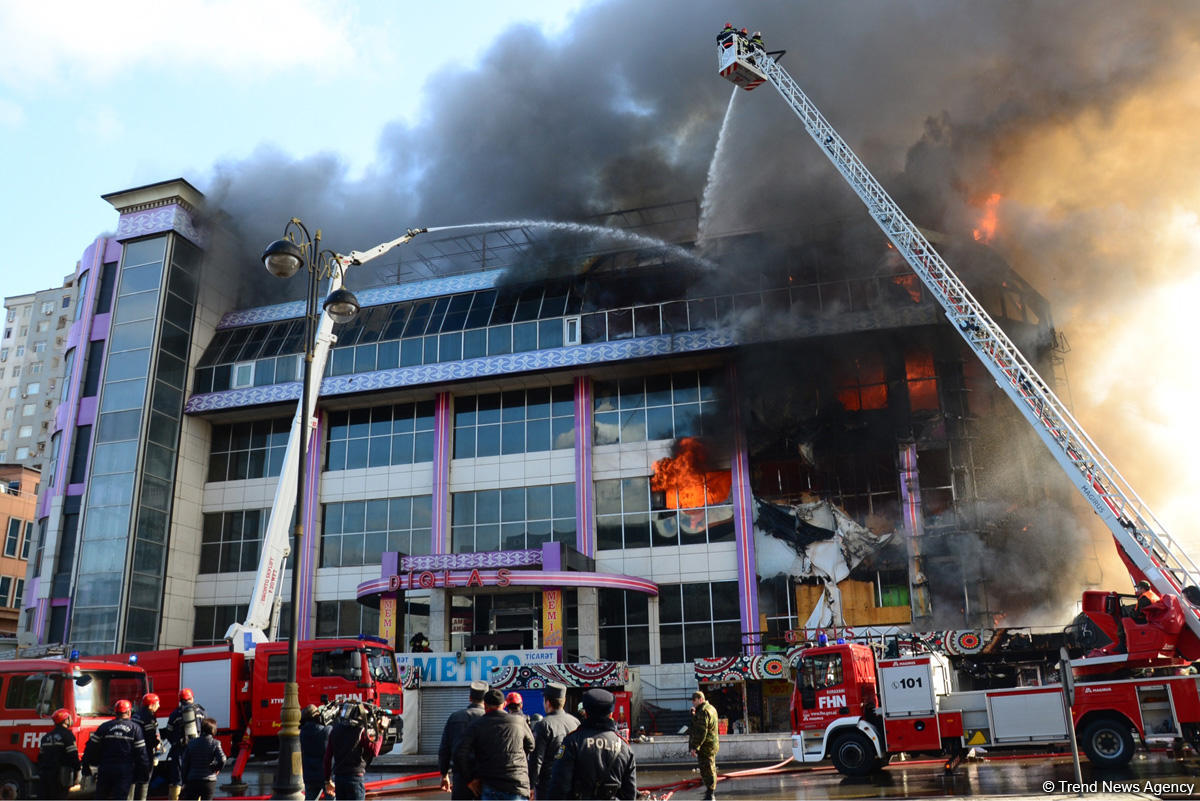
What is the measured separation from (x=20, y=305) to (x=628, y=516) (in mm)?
81829

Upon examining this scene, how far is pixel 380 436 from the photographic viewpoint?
131 feet

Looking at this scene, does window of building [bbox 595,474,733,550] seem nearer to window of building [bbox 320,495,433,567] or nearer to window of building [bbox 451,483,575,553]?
window of building [bbox 451,483,575,553]

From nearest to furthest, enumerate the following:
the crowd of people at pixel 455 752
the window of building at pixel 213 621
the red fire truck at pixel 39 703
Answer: the crowd of people at pixel 455 752 → the red fire truck at pixel 39 703 → the window of building at pixel 213 621

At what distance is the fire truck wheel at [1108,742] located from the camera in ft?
51.0

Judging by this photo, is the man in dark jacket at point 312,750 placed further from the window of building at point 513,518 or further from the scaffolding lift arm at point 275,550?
the window of building at point 513,518

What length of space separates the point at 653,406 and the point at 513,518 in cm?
722

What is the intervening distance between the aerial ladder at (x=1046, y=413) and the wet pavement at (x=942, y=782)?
8.06 feet

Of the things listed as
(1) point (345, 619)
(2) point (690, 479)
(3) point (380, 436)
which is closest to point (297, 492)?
(2) point (690, 479)

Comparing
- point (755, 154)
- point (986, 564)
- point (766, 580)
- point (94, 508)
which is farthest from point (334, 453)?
point (986, 564)

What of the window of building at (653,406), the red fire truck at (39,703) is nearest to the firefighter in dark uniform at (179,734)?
the red fire truck at (39,703)

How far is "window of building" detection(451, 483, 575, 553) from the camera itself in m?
36.3

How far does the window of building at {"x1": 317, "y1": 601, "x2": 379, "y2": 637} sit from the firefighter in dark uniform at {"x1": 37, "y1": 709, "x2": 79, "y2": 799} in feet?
80.8

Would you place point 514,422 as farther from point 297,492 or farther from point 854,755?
point 297,492

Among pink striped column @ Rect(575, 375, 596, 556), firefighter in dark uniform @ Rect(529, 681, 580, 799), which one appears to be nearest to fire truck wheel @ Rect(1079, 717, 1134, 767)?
firefighter in dark uniform @ Rect(529, 681, 580, 799)
